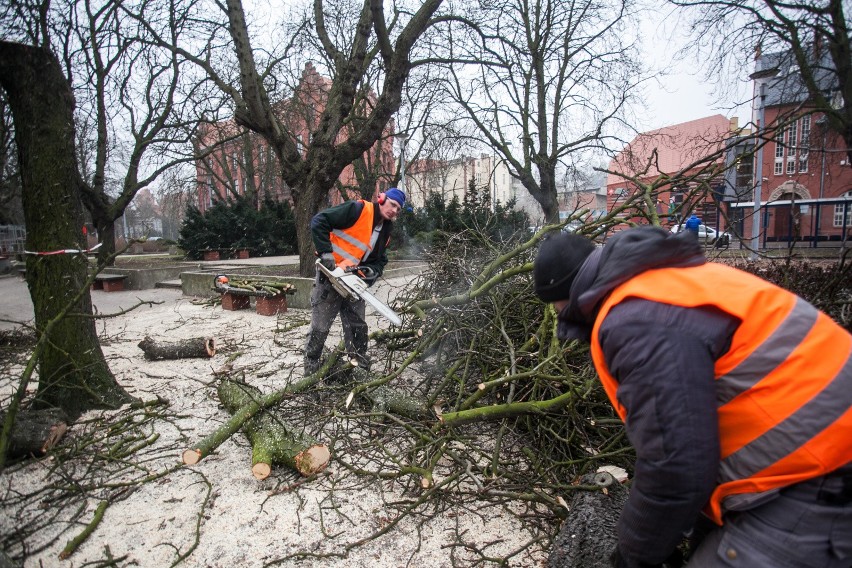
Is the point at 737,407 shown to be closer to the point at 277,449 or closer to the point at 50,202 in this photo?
the point at 277,449

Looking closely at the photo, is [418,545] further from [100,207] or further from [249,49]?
[100,207]

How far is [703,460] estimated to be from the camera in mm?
1057

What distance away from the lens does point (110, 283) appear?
39.2 ft

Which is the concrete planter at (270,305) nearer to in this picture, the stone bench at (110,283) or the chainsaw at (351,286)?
the chainsaw at (351,286)

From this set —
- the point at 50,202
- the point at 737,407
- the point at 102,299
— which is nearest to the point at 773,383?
the point at 737,407

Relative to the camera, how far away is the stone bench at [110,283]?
39.0ft

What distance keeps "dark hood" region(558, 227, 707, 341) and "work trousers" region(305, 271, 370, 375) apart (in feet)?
9.53

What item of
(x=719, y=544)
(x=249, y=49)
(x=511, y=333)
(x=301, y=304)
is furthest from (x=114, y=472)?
(x=249, y=49)

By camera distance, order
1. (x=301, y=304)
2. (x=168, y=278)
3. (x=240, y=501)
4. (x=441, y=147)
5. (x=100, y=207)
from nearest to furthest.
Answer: (x=240, y=501)
(x=301, y=304)
(x=100, y=207)
(x=168, y=278)
(x=441, y=147)

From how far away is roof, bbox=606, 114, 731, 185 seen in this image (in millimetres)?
4162

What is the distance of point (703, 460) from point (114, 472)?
3170 millimetres

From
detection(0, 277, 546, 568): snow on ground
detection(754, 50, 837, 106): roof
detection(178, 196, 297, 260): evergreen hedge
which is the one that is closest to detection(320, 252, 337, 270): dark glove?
detection(0, 277, 546, 568): snow on ground

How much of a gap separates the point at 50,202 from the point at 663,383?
4261 mm

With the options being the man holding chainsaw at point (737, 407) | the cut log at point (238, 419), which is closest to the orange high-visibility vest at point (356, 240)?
the cut log at point (238, 419)
